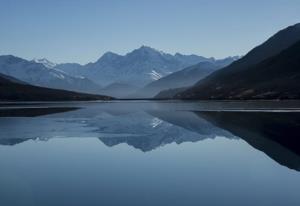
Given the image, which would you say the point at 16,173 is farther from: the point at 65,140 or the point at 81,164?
the point at 65,140

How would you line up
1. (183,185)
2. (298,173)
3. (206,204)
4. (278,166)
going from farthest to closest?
(278,166)
(298,173)
(183,185)
(206,204)

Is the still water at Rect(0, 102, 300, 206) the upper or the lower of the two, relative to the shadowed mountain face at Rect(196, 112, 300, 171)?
lower

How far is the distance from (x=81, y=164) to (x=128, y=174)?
5.83 meters

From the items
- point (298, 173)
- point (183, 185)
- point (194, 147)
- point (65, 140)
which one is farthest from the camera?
point (65, 140)

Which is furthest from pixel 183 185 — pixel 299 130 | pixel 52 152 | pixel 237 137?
pixel 299 130

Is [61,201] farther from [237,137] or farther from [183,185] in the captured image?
[237,137]

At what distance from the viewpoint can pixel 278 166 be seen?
32.8 meters

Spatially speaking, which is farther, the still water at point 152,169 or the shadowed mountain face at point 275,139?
the shadowed mountain face at point 275,139

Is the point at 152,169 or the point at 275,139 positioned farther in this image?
the point at 275,139

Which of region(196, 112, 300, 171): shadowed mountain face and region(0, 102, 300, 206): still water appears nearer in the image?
region(0, 102, 300, 206): still water

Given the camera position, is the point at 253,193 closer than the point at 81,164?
Yes

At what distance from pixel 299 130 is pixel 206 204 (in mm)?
35319

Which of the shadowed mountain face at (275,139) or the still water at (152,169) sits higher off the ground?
the shadowed mountain face at (275,139)

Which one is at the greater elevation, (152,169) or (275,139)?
(275,139)
